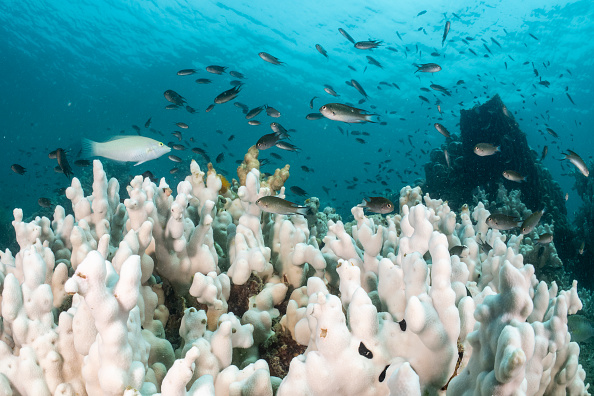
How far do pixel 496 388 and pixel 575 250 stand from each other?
437 inches

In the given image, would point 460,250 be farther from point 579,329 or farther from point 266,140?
point 266,140

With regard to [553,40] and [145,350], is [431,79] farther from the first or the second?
[145,350]

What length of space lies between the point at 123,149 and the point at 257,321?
2829 mm

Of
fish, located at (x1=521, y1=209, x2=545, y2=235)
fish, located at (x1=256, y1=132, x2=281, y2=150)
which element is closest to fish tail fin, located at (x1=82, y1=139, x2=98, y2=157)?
fish, located at (x1=256, y1=132, x2=281, y2=150)

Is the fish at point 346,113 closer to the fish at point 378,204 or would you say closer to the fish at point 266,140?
the fish at point 378,204

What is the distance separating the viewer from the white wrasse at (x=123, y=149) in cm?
373

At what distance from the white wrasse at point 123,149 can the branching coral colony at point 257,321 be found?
120cm

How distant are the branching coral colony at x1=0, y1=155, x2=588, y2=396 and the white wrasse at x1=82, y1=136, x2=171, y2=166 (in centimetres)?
120

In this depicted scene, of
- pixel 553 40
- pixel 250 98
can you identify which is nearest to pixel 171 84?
pixel 250 98

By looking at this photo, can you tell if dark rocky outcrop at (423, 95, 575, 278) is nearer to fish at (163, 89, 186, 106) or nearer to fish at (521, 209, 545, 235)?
fish at (521, 209, 545, 235)

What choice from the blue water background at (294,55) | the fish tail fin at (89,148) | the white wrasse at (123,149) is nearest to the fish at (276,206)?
the white wrasse at (123,149)

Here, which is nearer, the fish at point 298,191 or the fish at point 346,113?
the fish at point 346,113

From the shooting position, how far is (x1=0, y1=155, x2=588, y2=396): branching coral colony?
1095 mm

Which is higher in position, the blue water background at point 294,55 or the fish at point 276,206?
the fish at point 276,206
